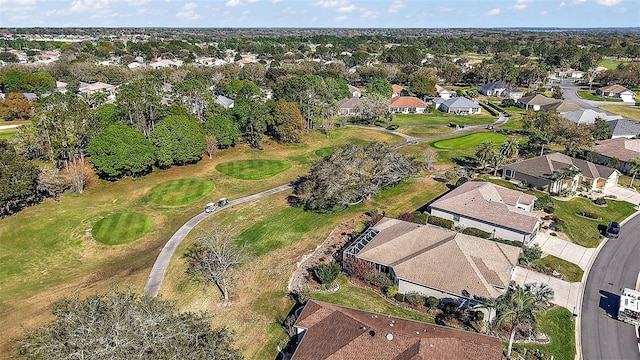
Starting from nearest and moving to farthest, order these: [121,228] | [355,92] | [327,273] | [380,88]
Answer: [327,273] < [121,228] < [380,88] < [355,92]

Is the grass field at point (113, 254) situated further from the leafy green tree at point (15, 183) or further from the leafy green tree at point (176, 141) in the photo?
the leafy green tree at point (176, 141)

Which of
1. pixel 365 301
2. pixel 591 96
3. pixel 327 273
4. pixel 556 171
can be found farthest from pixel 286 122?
pixel 591 96

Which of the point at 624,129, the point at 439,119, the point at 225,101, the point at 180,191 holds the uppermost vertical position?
the point at 225,101

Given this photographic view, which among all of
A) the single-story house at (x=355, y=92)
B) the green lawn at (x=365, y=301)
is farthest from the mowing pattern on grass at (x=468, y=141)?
the green lawn at (x=365, y=301)

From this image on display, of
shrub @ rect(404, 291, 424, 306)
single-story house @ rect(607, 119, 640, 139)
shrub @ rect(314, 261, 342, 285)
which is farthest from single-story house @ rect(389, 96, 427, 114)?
shrub @ rect(404, 291, 424, 306)

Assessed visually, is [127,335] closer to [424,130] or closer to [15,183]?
[15,183]

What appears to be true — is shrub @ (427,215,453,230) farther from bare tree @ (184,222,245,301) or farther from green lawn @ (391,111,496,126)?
green lawn @ (391,111,496,126)

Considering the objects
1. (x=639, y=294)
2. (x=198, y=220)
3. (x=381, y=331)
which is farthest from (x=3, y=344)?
(x=639, y=294)
